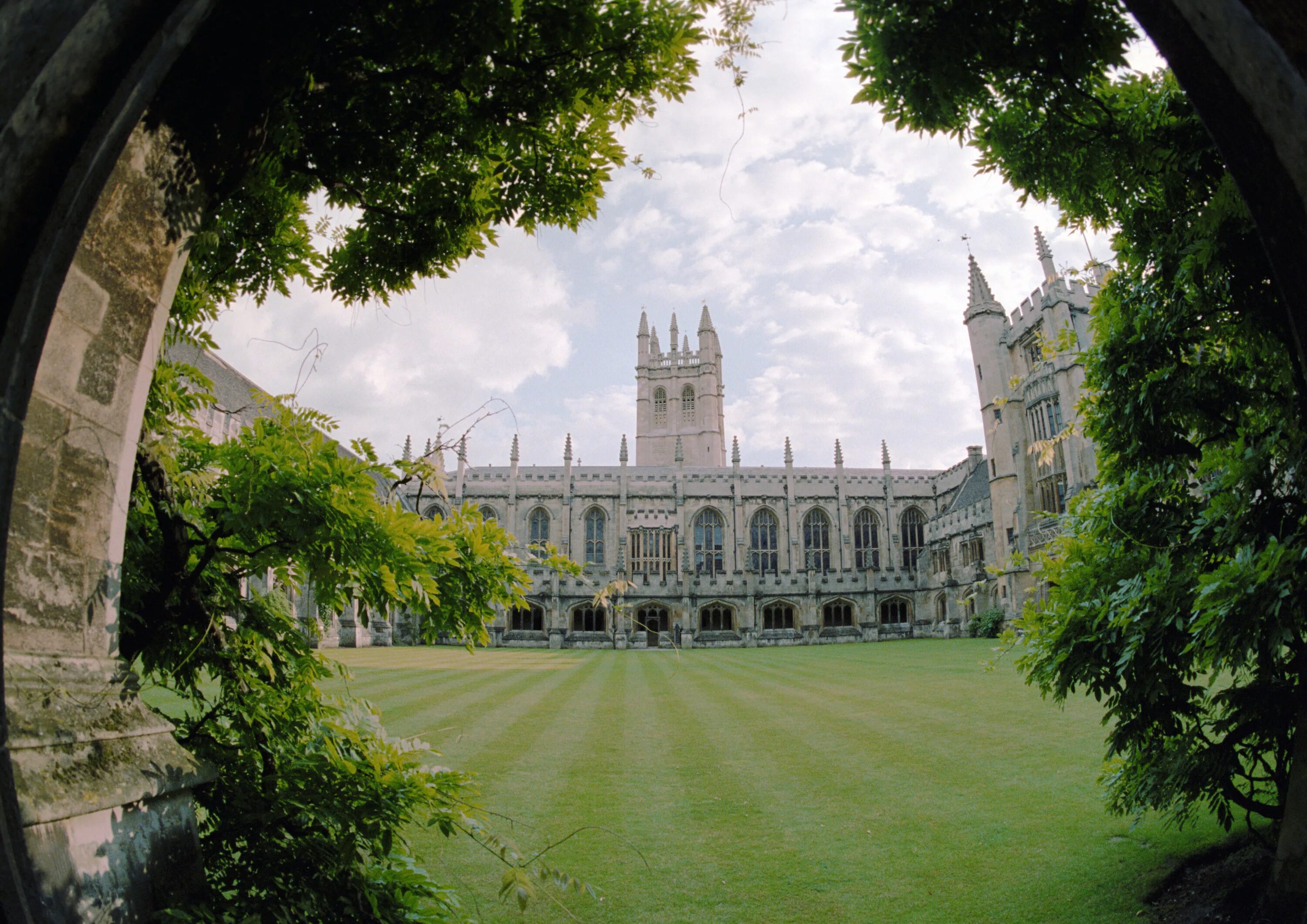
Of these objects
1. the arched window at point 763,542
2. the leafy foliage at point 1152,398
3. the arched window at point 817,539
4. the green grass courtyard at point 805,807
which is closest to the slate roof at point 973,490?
the arched window at point 817,539

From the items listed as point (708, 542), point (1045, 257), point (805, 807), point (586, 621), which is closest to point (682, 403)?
point (708, 542)

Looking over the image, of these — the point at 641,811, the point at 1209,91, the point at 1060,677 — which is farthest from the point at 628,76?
the point at 641,811

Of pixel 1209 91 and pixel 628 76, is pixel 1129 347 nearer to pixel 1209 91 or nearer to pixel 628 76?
pixel 1209 91

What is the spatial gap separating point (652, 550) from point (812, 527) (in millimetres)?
11135

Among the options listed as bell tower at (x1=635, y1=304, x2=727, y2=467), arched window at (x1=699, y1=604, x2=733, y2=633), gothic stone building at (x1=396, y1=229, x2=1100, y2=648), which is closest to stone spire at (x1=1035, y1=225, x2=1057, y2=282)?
gothic stone building at (x1=396, y1=229, x2=1100, y2=648)

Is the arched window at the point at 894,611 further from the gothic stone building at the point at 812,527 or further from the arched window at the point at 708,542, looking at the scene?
the arched window at the point at 708,542

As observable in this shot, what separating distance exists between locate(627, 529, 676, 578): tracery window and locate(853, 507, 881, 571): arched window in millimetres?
12193

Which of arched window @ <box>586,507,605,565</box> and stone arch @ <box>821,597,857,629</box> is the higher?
arched window @ <box>586,507,605,565</box>

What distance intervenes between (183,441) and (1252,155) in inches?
133

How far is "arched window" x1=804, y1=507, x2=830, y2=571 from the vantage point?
46.4 m

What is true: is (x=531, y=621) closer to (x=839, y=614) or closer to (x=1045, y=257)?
(x=839, y=614)

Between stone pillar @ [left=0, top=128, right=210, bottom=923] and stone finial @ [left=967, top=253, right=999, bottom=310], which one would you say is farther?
stone finial @ [left=967, top=253, right=999, bottom=310]

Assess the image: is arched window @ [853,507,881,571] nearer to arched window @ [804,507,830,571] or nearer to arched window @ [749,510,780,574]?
arched window @ [804,507,830,571]

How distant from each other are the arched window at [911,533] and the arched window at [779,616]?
9.14m
